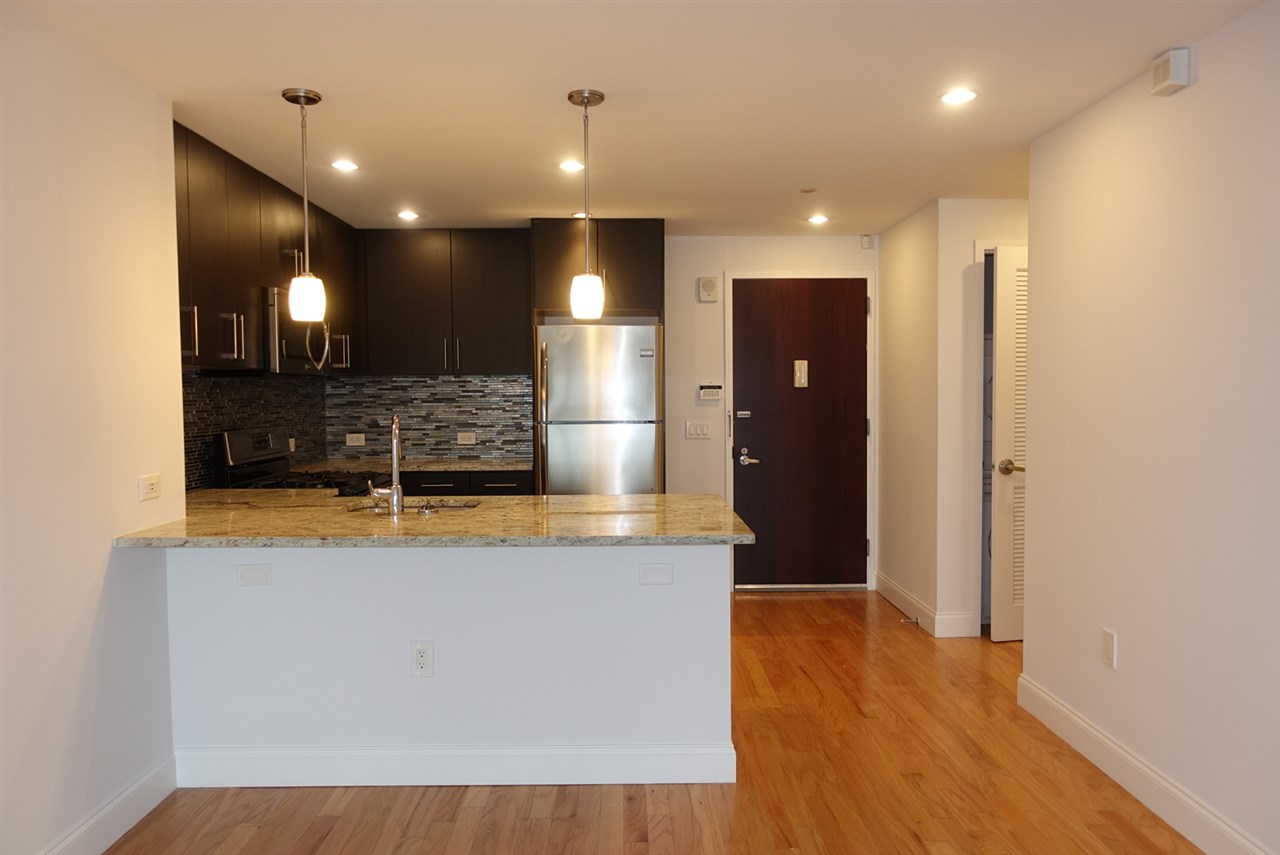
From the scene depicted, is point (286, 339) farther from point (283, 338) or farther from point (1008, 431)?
point (1008, 431)

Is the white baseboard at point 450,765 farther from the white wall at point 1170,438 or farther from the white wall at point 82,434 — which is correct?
the white wall at point 1170,438

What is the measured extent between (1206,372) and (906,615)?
9.13ft

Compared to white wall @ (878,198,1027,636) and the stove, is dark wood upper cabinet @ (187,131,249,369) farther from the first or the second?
white wall @ (878,198,1027,636)

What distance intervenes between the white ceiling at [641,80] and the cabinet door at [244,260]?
13cm

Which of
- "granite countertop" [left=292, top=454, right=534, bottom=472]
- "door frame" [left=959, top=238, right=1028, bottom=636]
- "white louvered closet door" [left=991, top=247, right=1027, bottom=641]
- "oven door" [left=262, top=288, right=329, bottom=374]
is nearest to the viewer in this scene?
"oven door" [left=262, top=288, right=329, bottom=374]

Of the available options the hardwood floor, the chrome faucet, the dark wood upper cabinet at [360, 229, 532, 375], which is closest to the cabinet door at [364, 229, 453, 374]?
the dark wood upper cabinet at [360, 229, 532, 375]

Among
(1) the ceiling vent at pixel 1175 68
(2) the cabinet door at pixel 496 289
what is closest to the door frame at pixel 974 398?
(1) the ceiling vent at pixel 1175 68

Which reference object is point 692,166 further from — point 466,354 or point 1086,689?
point 1086,689

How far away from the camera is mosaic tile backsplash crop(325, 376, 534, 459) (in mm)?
5336

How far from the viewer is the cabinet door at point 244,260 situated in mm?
3398

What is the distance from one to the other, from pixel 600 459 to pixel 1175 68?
3.16 m

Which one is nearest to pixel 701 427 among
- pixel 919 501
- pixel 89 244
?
pixel 919 501

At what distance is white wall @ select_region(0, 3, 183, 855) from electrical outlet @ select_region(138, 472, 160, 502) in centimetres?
2

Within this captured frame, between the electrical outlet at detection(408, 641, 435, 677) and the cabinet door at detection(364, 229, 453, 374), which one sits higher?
the cabinet door at detection(364, 229, 453, 374)
